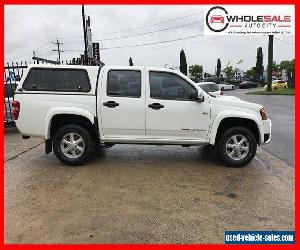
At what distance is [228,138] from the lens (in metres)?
6.22

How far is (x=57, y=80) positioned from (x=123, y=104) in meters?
1.41

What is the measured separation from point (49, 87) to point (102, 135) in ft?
4.60

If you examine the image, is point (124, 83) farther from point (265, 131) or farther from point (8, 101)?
point (8, 101)

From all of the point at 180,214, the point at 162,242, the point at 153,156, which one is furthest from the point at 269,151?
the point at 162,242

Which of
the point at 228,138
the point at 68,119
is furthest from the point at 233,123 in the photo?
the point at 68,119

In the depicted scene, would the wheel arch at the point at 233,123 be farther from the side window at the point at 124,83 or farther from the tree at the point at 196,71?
the tree at the point at 196,71

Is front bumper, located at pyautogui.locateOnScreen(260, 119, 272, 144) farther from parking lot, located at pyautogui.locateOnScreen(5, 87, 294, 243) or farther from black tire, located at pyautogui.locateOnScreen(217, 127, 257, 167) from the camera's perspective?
parking lot, located at pyautogui.locateOnScreen(5, 87, 294, 243)

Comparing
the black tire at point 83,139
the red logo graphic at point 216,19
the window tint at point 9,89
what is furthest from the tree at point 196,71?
the black tire at point 83,139

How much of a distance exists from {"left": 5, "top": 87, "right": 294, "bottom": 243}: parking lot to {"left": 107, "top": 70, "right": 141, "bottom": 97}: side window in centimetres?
144

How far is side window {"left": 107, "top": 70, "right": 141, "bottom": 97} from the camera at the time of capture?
6227 millimetres

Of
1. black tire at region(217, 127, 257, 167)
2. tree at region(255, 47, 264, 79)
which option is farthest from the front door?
tree at region(255, 47, 264, 79)

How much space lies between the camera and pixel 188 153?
24.4 ft

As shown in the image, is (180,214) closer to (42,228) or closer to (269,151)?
(42,228)

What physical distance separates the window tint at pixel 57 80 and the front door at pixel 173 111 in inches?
51.4
